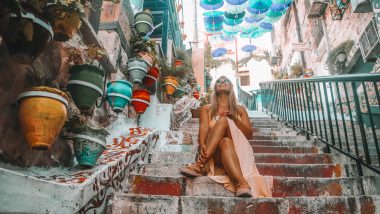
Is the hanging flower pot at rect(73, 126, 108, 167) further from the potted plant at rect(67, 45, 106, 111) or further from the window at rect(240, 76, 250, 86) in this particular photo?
the window at rect(240, 76, 250, 86)

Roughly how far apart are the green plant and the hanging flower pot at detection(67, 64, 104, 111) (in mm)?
9288

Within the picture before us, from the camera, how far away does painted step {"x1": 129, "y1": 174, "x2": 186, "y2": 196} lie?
228 centimetres

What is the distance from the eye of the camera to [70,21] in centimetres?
176

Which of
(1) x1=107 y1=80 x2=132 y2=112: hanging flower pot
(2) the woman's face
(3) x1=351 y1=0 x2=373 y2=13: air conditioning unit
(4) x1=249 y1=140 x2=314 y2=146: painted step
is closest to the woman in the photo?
(2) the woman's face

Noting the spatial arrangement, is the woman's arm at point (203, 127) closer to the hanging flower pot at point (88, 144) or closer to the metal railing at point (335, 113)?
the hanging flower pot at point (88, 144)

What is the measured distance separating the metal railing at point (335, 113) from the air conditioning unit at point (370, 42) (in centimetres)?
91

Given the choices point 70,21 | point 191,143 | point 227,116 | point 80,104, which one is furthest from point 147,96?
point 70,21

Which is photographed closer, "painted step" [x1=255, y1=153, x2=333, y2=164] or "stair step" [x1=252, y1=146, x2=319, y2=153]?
"painted step" [x1=255, y1=153, x2=333, y2=164]

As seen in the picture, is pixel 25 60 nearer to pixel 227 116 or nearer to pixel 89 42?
pixel 89 42

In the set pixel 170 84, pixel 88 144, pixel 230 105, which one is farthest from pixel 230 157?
pixel 170 84

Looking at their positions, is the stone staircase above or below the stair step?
below

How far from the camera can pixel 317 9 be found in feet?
36.3

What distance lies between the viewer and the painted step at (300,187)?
2.21 meters

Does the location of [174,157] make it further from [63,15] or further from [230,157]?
[63,15]
